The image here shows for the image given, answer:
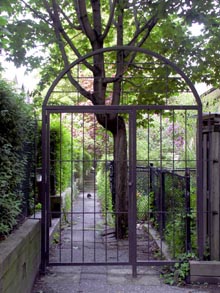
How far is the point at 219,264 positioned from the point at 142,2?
15.0 feet

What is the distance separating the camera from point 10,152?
187 inches

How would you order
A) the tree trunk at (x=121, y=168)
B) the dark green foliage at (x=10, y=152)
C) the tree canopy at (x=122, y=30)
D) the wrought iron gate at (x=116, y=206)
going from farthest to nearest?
1. the tree trunk at (x=121, y=168)
2. the tree canopy at (x=122, y=30)
3. the wrought iron gate at (x=116, y=206)
4. the dark green foliage at (x=10, y=152)

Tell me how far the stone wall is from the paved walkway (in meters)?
0.27

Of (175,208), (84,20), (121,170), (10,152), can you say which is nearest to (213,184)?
(175,208)

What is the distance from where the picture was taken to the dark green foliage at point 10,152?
172 inches

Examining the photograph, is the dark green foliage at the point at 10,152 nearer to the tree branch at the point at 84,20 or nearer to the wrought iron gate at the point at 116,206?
the wrought iron gate at the point at 116,206

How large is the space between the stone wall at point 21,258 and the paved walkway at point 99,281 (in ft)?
0.89

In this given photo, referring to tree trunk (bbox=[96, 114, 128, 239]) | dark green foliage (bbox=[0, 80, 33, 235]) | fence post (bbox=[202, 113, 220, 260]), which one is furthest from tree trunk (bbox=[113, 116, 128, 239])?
dark green foliage (bbox=[0, 80, 33, 235])

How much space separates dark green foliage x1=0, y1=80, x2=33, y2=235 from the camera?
436 cm

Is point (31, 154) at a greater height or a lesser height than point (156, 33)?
lesser

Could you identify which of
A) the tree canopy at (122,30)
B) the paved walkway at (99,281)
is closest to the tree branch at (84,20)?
the tree canopy at (122,30)

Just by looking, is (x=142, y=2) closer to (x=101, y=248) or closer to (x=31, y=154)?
(x=31, y=154)

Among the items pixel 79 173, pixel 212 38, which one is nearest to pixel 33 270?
pixel 212 38

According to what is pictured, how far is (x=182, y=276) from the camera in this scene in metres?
5.77
